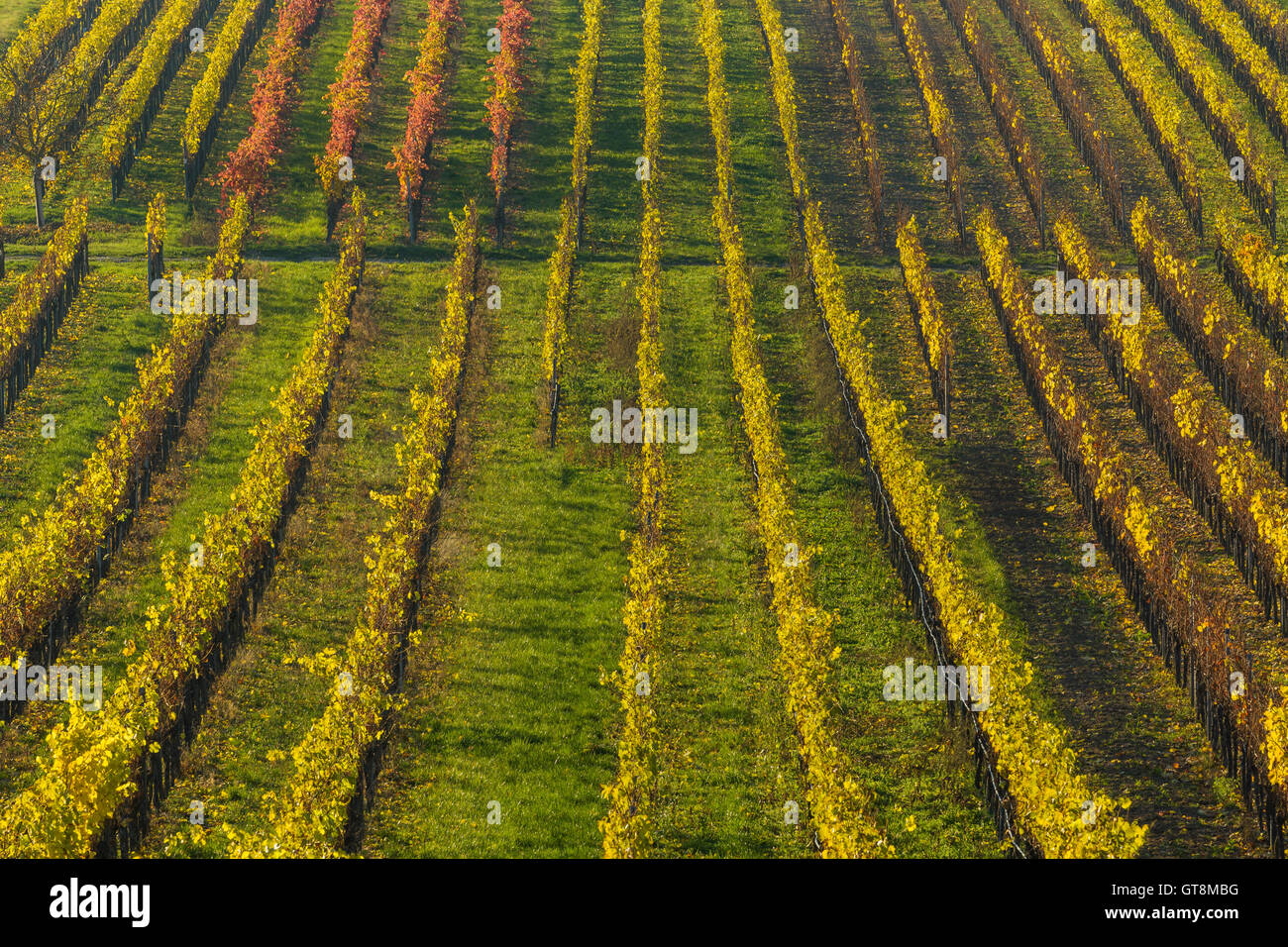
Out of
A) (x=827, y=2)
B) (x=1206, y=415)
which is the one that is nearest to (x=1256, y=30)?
(x=827, y=2)

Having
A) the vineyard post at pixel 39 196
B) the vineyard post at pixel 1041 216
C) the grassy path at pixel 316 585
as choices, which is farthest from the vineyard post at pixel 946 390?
the vineyard post at pixel 39 196

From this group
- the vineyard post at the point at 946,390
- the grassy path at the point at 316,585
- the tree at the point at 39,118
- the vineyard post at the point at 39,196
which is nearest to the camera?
the grassy path at the point at 316,585

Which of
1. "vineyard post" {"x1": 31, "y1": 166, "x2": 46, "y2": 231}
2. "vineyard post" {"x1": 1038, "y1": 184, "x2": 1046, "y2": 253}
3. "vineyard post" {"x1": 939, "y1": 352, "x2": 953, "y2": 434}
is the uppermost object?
"vineyard post" {"x1": 939, "y1": 352, "x2": 953, "y2": 434}

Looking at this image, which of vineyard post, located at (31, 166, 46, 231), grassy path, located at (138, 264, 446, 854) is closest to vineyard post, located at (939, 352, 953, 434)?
grassy path, located at (138, 264, 446, 854)

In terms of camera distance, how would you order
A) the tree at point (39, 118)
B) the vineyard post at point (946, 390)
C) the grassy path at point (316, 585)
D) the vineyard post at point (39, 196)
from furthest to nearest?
the tree at point (39, 118) → the vineyard post at point (39, 196) → the vineyard post at point (946, 390) → the grassy path at point (316, 585)

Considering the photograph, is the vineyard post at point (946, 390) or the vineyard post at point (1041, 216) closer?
the vineyard post at point (946, 390)

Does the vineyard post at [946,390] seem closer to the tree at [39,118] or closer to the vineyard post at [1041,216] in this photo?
the vineyard post at [1041,216]

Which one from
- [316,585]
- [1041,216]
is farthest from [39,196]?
[1041,216]

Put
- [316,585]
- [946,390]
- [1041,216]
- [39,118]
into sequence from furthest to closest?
[39,118] < [1041,216] < [946,390] < [316,585]

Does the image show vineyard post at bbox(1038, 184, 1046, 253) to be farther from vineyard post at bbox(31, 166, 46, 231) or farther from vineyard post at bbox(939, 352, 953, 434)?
vineyard post at bbox(31, 166, 46, 231)

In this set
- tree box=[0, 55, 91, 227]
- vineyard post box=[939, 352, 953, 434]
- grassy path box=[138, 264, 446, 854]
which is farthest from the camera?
tree box=[0, 55, 91, 227]

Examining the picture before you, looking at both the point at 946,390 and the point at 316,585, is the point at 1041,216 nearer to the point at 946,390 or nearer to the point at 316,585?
the point at 946,390
